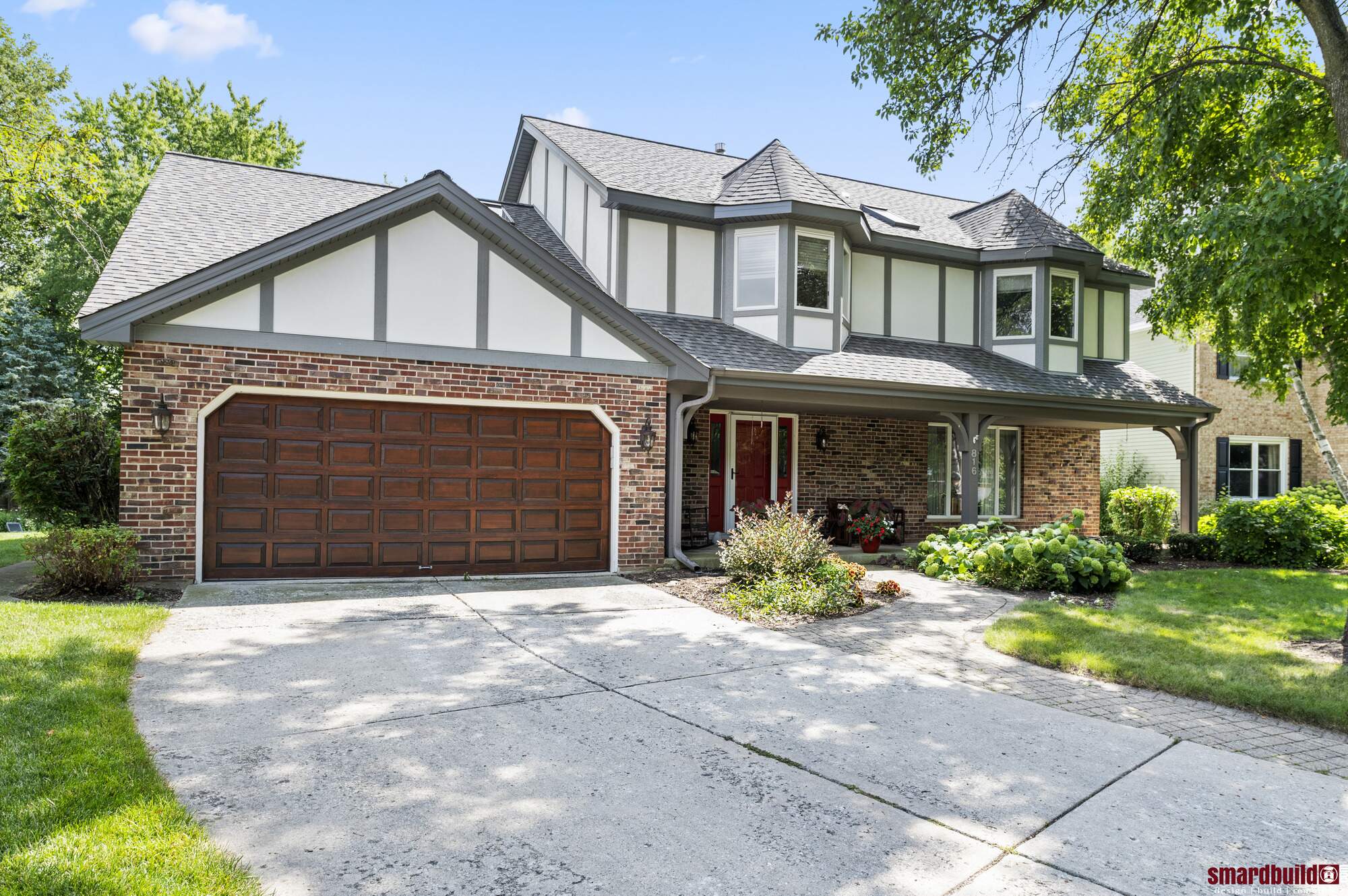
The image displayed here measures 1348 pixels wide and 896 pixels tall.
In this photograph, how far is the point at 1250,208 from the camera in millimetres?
6844

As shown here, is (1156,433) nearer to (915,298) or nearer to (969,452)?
(915,298)

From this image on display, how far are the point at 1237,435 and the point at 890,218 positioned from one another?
1097 centimetres

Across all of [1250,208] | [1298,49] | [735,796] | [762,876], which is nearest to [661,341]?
[1250,208]

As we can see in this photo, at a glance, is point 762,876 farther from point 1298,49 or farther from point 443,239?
point 1298,49

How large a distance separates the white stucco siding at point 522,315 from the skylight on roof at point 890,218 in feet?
25.1

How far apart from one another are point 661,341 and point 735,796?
23.6ft

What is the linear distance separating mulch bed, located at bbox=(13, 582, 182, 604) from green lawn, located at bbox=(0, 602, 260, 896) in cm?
216

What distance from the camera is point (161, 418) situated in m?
8.05

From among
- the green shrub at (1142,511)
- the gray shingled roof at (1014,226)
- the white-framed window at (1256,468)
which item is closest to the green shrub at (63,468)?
the gray shingled roof at (1014,226)

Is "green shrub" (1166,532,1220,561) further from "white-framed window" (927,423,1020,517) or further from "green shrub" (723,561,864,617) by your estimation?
"green shrub" (723,561,864,617)

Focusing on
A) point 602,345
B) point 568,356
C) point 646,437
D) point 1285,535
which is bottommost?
point 1285,535

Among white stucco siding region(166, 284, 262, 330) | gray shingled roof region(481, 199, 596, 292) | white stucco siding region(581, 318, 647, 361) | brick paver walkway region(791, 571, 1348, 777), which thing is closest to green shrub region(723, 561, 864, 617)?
brick paver walkway region(791, 571, 1348, 777)

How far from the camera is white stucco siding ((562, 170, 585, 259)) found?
43.4 ft

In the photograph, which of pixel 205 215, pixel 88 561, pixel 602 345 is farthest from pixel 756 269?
pixel 88 561
